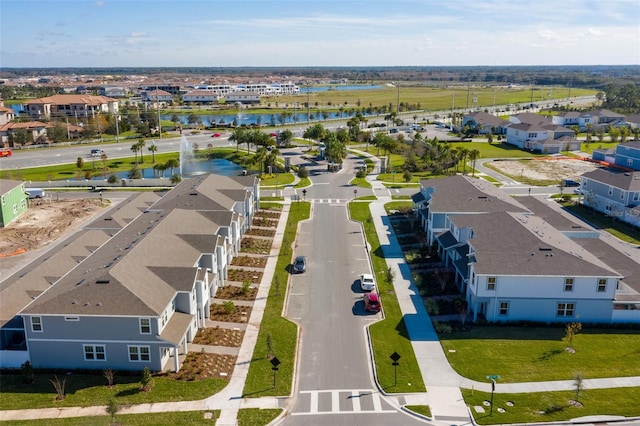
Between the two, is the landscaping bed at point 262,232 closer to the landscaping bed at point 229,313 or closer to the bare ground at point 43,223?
the landscaping bed at point 229,313

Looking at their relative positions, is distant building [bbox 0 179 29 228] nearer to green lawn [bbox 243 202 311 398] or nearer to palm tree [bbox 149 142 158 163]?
green lawn [bbox 243 202 311 398]

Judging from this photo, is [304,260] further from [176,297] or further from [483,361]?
[483,361]

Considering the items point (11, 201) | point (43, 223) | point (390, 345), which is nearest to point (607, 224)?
point (390, 345)

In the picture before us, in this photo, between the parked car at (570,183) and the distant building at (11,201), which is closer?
the distant building at (11,201)

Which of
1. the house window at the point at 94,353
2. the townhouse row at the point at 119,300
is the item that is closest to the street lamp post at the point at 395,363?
the townhouse row at the point at 119,300

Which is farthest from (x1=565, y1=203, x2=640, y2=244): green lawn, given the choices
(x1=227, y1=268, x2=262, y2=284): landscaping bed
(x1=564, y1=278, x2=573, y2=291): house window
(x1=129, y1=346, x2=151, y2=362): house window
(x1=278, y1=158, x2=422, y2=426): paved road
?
(x1=129, y1=346, x2=151, y2=362): house window

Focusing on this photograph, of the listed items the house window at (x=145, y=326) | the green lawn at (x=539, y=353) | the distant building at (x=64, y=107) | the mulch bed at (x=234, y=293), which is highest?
the distant building at (x=64, y=107)

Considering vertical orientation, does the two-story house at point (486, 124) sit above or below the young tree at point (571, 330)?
above

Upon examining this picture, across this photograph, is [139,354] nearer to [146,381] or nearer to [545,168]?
[146,381]

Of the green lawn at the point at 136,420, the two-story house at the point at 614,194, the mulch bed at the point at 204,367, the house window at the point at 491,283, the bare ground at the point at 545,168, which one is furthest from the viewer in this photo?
the bare ground at the point at 545,168
